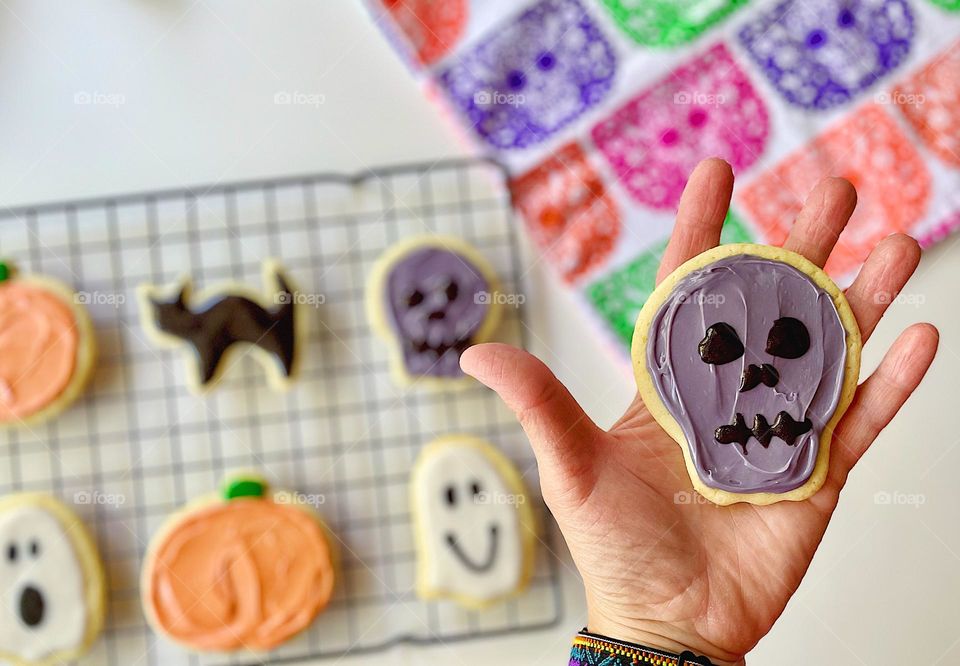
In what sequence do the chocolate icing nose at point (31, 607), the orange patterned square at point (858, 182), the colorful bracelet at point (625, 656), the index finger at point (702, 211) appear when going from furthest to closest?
the orange patterned square at point (858, 182) → the chocolate icing nose at point (31, 607) → the index finger at point (702, 211) → the colorful bracelet at point (625, 656)

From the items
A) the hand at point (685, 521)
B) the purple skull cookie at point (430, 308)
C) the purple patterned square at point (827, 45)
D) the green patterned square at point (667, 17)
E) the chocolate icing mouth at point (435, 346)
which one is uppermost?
the green patterned square at point (667, 17)

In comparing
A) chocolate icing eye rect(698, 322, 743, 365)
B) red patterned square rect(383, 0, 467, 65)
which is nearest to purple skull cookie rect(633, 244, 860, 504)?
chocolate icing eye rect(698, 322, 743, 365)

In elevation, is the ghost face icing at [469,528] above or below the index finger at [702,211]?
below

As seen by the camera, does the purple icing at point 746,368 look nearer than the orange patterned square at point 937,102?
Yes

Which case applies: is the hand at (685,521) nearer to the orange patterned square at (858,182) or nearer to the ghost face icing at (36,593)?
the orange patterned square at (858,182)

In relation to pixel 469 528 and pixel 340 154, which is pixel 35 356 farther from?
pixel 469 528

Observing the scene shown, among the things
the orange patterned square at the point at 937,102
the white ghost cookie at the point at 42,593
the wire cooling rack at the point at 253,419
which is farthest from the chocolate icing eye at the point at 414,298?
the orange patterned square at the point at 937,102
